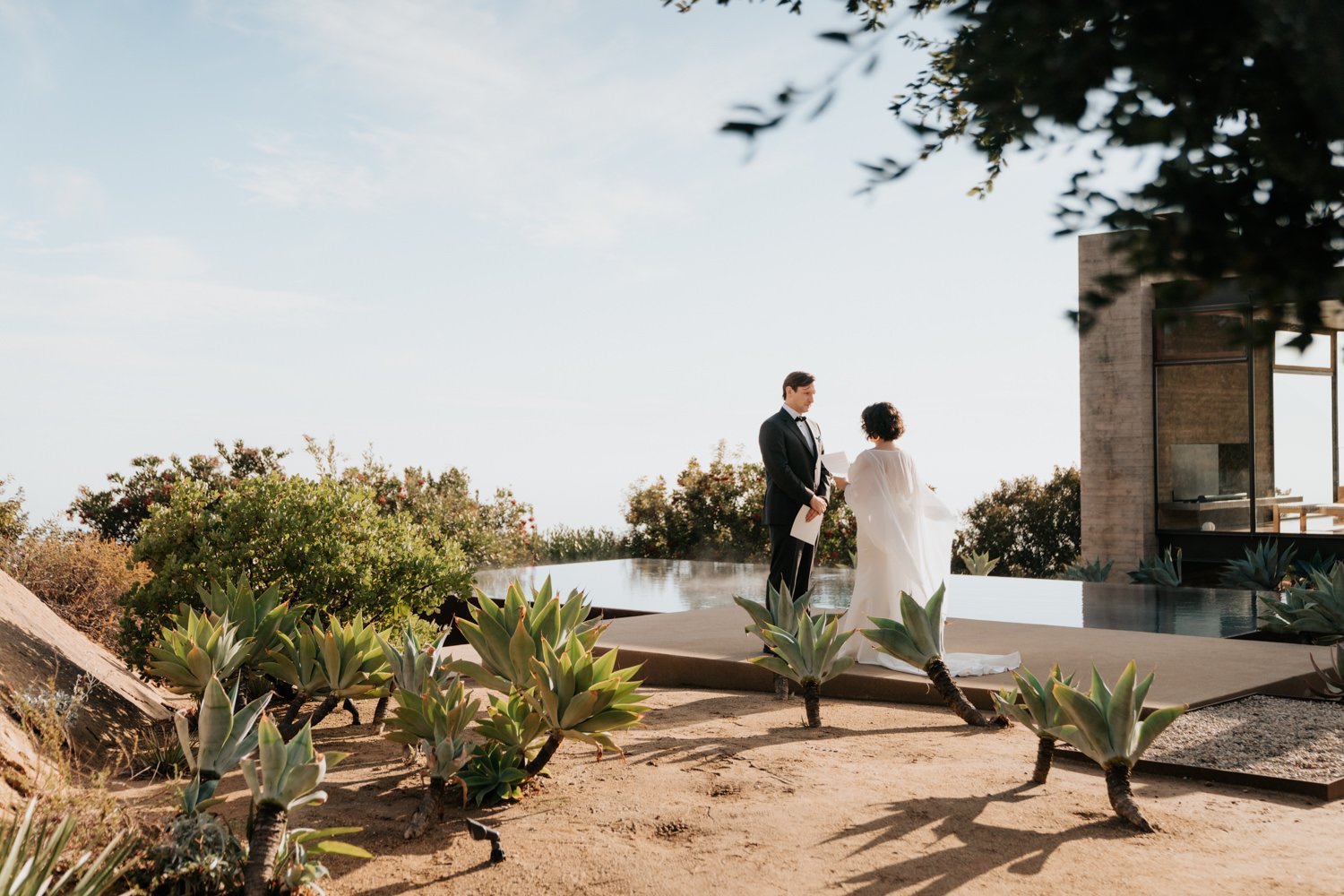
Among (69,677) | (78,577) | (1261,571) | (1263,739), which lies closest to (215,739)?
(69,677)

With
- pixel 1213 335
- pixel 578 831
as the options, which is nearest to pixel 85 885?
pixel 578 831

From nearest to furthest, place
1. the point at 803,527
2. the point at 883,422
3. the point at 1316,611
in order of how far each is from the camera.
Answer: the point at 883,422 < the point at 803,527 < the point at 1316,611

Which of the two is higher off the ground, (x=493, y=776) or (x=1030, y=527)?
(x=1030, y=527)

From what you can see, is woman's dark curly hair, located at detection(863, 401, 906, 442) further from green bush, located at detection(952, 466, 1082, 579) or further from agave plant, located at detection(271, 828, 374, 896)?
green bush, located at detection(952, 466, 1082, 579)

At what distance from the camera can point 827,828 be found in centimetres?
376

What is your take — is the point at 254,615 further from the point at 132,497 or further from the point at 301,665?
the point at 132,497

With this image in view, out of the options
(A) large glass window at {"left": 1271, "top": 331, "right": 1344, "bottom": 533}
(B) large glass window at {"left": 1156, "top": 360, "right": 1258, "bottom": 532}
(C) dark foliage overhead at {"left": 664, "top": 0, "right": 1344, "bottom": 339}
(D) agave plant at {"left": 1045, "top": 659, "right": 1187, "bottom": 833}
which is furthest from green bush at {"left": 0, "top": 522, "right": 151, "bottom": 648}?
Result: (A) large glass window at {"left": 1271, "top": 331, "right": 1344, "bottom": 533}

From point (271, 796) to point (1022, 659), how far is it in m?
5.13

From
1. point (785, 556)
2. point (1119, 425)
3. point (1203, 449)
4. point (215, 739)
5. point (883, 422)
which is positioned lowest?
point (215, 739)

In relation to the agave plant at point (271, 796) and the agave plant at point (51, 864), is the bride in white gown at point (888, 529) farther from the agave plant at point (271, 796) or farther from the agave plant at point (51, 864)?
the agave plant at point (51, 864)

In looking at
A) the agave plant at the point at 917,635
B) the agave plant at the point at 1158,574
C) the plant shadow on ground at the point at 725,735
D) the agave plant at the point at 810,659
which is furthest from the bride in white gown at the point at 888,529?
the agave plant at the point at 1158,574

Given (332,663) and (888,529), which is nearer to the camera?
(332,663)

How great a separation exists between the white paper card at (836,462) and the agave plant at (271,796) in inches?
188

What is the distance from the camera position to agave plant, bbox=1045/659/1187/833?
3809 millimetres
